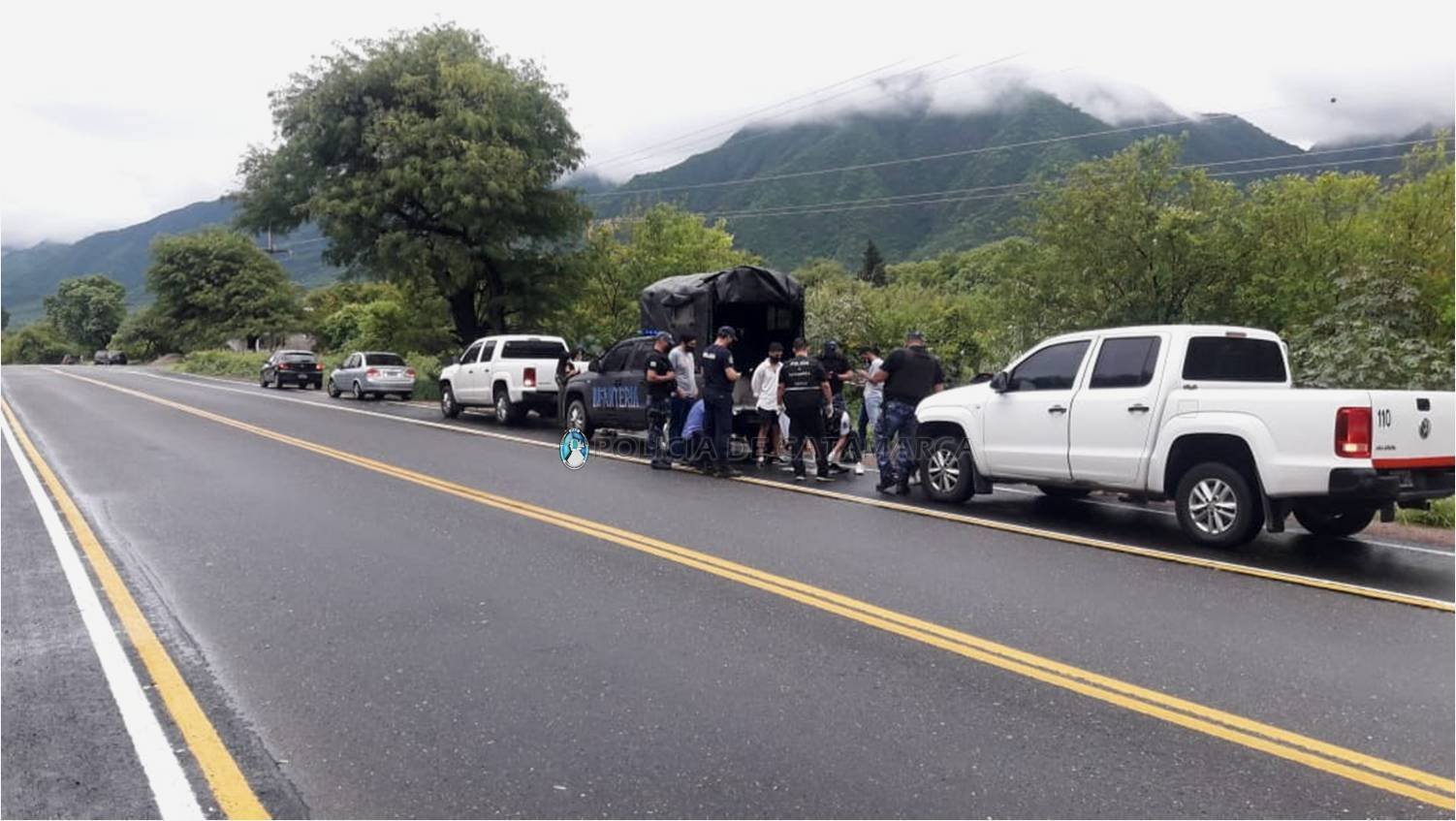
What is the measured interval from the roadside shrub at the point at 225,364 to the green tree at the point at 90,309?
224ft

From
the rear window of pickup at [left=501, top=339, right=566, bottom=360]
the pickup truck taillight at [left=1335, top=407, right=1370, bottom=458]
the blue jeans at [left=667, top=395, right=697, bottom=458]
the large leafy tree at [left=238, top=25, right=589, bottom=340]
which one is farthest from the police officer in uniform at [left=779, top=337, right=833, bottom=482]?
the large leafy tree at [left=238, top=25, right=589, bottom=340]

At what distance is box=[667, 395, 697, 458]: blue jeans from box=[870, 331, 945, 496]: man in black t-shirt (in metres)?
3.03

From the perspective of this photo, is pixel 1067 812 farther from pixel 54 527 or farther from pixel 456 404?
pixel 456 404

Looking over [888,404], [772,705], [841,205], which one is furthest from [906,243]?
[772,705]

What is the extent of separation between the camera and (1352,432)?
25.2 ft

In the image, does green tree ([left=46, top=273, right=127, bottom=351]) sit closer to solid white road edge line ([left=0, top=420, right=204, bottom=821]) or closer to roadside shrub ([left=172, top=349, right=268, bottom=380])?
roadside shrub ([left=172, top=349, right=268, bottom=380])

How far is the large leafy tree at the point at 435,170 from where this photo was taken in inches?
1231

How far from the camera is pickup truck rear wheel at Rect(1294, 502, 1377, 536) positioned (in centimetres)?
883

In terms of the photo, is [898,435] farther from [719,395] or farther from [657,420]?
[657,420]

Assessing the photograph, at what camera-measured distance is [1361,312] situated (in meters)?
19.1

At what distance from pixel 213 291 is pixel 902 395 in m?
80.8

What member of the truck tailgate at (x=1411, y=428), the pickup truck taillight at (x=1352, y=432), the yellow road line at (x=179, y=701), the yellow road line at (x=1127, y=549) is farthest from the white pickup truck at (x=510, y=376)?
the truck tailgate at (x=1411, y=428)

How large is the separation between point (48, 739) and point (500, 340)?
17.5 meters

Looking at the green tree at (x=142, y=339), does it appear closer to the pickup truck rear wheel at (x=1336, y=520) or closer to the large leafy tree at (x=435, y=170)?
the large leafy tree at (x=435, y=170)
